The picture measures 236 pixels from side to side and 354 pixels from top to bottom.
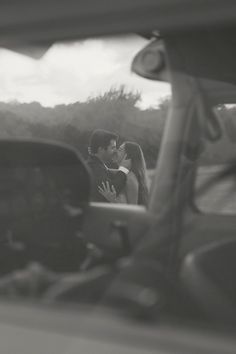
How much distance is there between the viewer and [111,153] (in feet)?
8.71

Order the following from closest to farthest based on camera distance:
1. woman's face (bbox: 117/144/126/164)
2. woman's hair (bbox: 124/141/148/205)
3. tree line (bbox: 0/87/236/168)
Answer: tree line (bbox: 0/87/236/168)
woman's hair (bbox: 124/141/148/205)
woman's face (bbox: 117/144/126/164)

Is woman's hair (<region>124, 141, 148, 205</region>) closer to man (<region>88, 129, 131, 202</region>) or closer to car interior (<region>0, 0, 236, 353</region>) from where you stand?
man (<region>88, 129, 131, 202</region>)

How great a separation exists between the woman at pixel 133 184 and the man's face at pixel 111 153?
22mm

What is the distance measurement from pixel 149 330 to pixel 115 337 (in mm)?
66

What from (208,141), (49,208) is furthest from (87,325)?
(208,141)

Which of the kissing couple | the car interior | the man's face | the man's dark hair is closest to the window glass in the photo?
the car interior

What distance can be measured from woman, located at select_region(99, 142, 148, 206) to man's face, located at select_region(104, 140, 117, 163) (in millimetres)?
22

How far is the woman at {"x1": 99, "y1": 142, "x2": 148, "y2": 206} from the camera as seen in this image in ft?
6.85

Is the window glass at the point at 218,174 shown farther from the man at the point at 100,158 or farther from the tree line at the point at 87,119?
the man at the point at 100,158

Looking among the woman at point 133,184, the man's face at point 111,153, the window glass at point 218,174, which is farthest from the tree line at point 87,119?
the man's face at point 111,153

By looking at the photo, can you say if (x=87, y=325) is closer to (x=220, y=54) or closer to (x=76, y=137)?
(x=76, y=137)

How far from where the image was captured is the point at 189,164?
1.41m

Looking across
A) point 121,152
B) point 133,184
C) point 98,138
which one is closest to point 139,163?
point 133,184

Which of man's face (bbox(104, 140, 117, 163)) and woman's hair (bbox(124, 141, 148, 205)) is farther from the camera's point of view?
man's face (bbox(104, 140, 117, 163))
